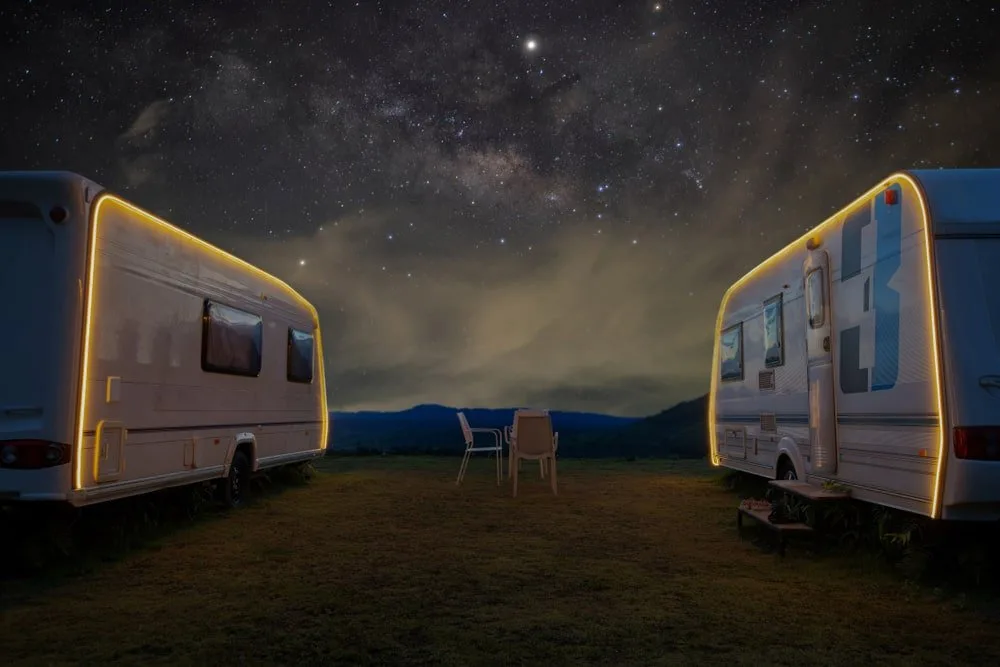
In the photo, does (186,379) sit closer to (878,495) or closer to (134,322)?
(134,322)

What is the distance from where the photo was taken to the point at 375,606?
16.3 ft

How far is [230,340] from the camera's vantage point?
8.87 metres

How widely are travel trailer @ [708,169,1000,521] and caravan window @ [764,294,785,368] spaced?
0.14 m

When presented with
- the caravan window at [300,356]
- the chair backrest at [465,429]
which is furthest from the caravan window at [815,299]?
the caravan window at [300,356]

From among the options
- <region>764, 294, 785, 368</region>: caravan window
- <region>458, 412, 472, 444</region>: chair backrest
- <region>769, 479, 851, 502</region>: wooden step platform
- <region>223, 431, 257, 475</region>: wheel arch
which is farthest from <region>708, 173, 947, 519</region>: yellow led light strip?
<region>223, 431, 257, 475</region>: wheel arch

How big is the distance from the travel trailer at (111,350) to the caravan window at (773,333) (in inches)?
243

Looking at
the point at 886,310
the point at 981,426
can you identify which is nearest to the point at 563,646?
the point at 981,426

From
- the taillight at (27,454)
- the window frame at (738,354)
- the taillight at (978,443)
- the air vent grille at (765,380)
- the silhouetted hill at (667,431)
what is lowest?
the silhouetted hill at (667,431)

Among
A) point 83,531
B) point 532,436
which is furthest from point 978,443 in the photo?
point 83,531

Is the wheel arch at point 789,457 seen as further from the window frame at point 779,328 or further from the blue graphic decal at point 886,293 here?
the blue graphic decal at point 886,293

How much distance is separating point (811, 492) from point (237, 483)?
6.59 metres

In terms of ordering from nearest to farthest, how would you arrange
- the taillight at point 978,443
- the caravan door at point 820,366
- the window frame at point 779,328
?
the taillight at point 978,443 → the caravan door at point 820,366 → the window frame at point 779,328

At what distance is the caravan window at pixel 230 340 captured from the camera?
828cm

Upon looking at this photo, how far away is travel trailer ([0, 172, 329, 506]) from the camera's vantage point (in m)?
5.69
